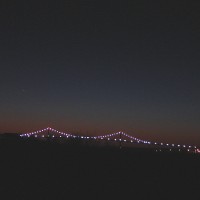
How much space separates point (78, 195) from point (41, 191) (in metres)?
0.97

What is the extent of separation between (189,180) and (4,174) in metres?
7.04

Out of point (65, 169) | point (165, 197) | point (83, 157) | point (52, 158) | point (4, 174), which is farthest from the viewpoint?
point (83, 157)

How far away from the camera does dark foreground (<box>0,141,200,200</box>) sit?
11266mm

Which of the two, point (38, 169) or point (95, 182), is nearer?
point (95, 182)

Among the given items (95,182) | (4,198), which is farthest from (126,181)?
(4,198)

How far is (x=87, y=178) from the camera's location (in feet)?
45.6

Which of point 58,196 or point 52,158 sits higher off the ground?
point 52,158

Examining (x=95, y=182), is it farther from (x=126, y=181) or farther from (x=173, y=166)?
(x=173, y=166)

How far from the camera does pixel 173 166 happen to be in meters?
20.2

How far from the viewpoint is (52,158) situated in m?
17.8

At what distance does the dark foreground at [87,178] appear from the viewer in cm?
1127

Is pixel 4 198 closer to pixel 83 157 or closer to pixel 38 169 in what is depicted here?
pixel 38 169

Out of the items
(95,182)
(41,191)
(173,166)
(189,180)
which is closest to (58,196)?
(41,191)

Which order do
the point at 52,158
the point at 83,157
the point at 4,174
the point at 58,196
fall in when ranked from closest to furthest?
1. the point at 58,196
2. the point at 4,174
3. the point at 52,158
4. the point at 83,157
